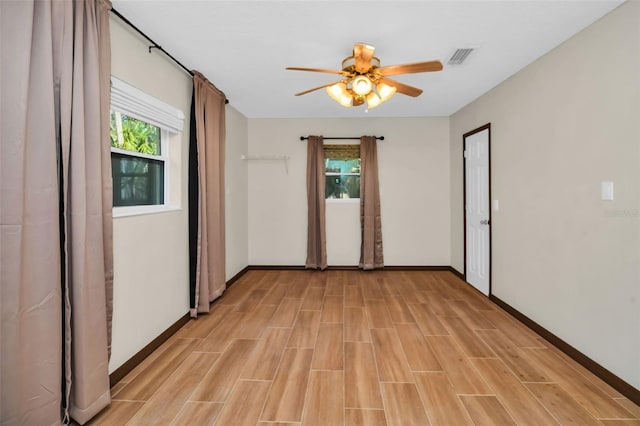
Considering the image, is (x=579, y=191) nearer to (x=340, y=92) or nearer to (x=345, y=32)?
(x=340, y=92)

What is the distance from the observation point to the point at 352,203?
5621 millimetres

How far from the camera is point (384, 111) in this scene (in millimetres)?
5105

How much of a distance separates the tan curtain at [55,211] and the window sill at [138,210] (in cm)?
36

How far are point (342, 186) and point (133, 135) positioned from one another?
3520 millimetres

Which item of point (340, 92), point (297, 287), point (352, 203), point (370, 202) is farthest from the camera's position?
point (352, 203)

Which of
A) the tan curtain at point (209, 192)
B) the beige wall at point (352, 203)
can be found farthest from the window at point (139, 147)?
the beige wall at point (352, 203)

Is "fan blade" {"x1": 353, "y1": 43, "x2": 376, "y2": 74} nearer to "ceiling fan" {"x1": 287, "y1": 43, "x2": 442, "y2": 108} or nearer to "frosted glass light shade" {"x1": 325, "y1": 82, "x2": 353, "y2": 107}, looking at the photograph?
"ceiling fan" {"x1": 287, "y1": 43, "x2": 442, "y2": 108}

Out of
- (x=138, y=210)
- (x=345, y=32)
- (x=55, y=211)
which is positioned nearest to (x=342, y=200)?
(x=345, y=32)

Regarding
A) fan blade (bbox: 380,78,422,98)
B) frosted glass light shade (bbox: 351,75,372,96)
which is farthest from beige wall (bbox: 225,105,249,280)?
fan blade (bbox: 380,78,422,98)

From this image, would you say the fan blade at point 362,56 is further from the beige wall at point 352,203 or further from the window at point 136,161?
the beige wall at point 352,203

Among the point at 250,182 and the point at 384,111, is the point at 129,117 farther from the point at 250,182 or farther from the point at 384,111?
the point at 384,111

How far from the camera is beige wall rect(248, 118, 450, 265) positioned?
5.54 m

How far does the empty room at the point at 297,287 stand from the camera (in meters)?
1.67

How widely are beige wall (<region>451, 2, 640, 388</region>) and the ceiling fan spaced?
1.18m
